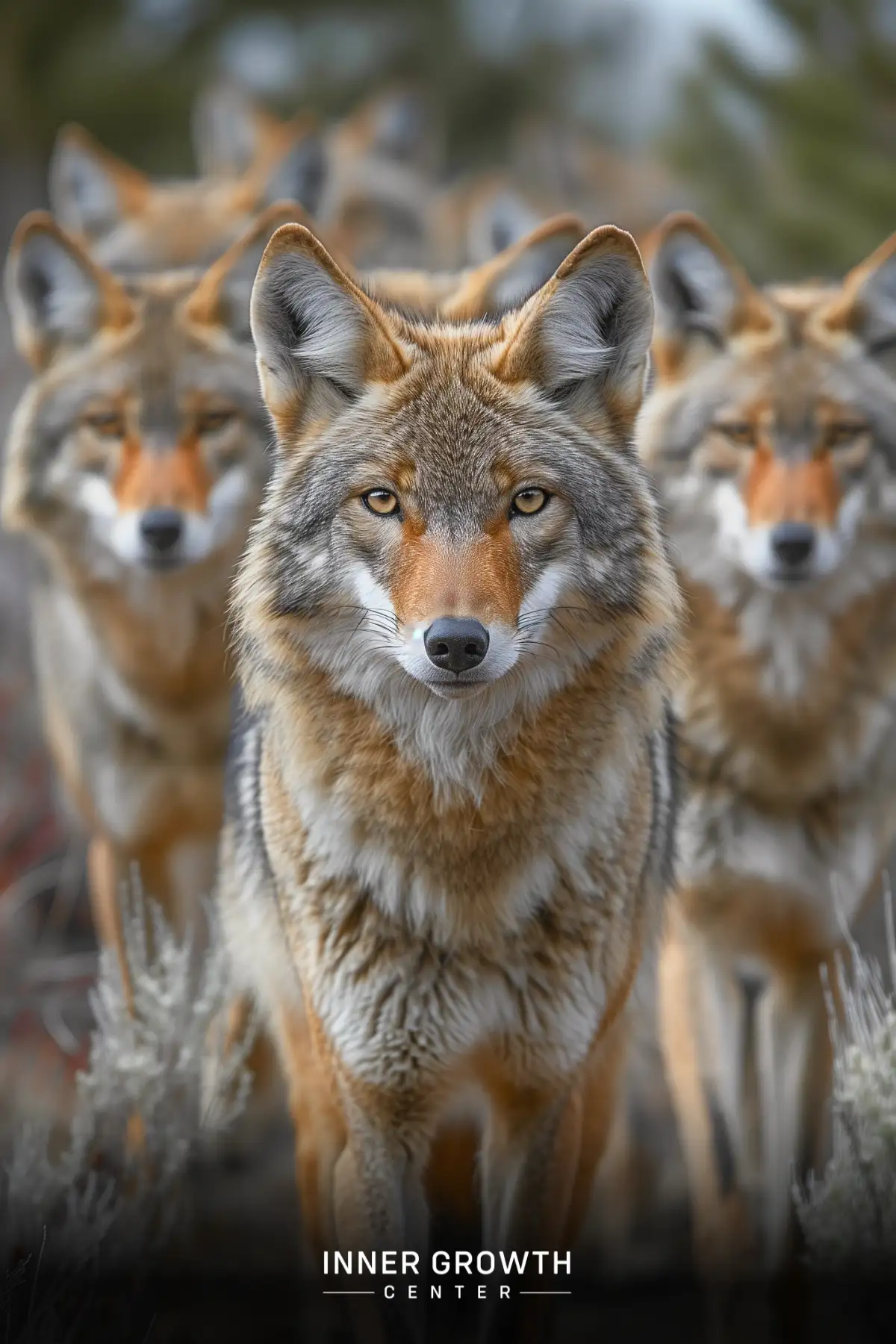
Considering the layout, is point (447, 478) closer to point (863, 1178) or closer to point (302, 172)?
point (863, 1178)

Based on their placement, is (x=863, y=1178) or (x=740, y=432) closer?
(x=863, y=1178)

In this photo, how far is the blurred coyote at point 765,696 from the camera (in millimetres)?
4809

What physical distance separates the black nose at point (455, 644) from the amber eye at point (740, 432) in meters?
2.03

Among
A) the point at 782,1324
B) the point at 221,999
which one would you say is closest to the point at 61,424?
the point at 221,999

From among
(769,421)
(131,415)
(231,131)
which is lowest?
(769,421)

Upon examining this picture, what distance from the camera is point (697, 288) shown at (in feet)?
16.2

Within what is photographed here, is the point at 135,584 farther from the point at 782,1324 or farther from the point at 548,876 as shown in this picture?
the point at 782,1324

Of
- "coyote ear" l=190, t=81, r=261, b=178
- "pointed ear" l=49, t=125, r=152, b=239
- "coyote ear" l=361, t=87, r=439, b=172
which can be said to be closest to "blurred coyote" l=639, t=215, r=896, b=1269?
"pointed ear" l=49, t=125, r=152, b=239

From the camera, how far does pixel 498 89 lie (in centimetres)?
1862

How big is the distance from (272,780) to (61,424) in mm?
2106

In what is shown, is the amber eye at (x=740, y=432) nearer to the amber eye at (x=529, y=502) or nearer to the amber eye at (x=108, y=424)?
the amber eye at (x=529, y=502)

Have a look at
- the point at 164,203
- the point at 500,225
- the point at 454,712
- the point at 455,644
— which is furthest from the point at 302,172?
the point at 455,644

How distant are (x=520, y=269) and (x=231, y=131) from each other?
726cm

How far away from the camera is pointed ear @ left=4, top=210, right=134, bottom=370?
529 centimetres
